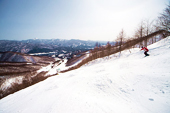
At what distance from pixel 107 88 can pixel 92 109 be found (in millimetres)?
2196

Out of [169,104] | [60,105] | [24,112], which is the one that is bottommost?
[24,112]

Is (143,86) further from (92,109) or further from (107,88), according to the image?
(92,109)

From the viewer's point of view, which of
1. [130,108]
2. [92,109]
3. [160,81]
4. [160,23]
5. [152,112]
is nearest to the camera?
[152,112]

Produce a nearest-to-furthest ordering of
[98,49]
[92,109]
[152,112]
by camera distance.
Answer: [152,112]
[92,109]
[98,49]

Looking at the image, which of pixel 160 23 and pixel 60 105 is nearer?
pixel 60 105

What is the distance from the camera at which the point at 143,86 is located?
4.42 meters

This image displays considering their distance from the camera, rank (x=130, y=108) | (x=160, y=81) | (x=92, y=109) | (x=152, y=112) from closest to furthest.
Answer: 1. (x=152, y=112)
2. (x=130, y=108)
3. (x=92, y=109)
4. (x=160, y=81)

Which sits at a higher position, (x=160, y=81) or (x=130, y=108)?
(x=160, y=81)

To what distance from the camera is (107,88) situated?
5312mm

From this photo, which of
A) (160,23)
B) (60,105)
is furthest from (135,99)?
(160,23)

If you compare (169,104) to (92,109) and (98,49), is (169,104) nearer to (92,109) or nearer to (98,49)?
(92,109)

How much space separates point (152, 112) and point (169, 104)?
2.85ft

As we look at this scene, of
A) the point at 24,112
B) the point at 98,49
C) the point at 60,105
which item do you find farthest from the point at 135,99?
the point at 98,49

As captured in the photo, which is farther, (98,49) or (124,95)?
(98,49)
